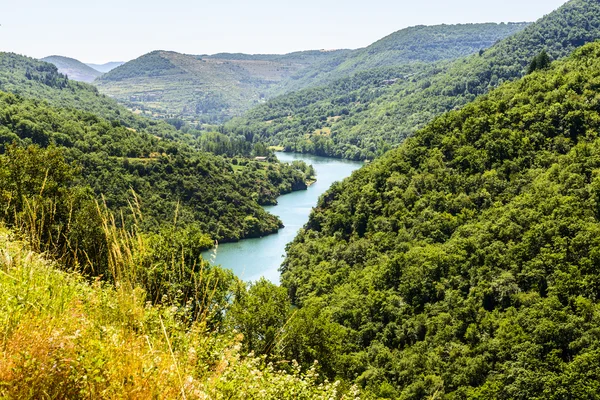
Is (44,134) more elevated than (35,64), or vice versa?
(35,64)

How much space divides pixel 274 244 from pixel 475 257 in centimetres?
3736

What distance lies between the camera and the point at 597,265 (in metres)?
30.2

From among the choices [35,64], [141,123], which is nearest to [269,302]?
[141,123]

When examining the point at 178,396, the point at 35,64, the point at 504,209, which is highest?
the point at 35,64

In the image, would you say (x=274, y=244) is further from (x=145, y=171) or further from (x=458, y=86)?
(x=458, y=86)

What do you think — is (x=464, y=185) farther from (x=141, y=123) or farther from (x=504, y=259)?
(x=141, y=123)

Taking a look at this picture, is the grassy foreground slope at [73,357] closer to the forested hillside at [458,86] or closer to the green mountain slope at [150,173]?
the green mountain slope at [150,173]

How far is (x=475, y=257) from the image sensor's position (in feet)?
120

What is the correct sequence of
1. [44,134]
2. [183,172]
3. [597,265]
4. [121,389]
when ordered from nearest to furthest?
[121,389], [597,265], [44,134], [183,172]

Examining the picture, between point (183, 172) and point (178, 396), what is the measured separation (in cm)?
7948

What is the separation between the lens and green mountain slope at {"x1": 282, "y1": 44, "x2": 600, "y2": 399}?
88.9ft

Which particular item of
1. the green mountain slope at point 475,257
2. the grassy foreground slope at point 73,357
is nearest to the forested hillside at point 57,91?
the green mountain slope at point 475,257

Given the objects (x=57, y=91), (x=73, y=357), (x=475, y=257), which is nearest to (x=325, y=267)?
(x=475, y=257)

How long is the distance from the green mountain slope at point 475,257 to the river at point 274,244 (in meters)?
4.88
